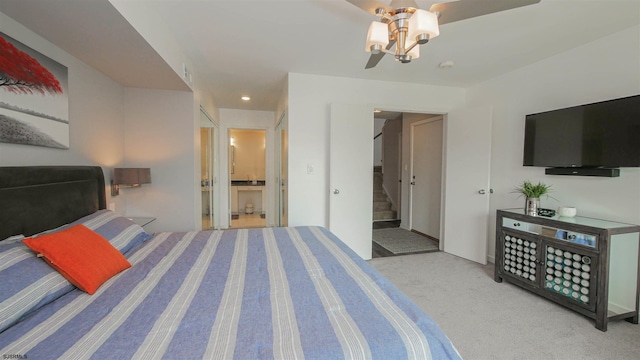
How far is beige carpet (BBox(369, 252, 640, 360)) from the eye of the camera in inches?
67.0

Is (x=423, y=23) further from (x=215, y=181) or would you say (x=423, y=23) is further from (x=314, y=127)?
(x=215, y=181)

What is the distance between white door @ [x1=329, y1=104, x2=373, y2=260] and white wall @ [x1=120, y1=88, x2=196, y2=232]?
5.39 feet

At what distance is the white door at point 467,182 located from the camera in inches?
126

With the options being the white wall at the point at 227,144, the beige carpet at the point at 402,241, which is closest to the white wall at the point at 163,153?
the white wall at the point at 227,144

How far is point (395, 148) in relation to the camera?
19.9 ft

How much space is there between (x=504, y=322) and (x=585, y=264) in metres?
0.80

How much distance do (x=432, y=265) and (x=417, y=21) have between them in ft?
9.10

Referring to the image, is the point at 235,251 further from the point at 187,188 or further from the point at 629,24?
the point at 629,24

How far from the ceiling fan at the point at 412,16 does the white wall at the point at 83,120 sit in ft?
6.77

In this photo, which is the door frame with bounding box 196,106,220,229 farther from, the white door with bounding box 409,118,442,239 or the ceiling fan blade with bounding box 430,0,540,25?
the ceiling fan blade with bounding box 430,0,540,25

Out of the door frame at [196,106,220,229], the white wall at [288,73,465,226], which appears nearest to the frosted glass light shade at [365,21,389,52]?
the white wall at [288,73,465,226]

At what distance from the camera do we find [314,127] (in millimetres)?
3246

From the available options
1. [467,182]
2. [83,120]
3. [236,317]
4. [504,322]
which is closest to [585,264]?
[504,322]

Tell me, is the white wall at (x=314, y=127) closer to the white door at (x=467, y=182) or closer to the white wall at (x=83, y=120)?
the white door at (x=467, y=182)
